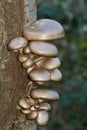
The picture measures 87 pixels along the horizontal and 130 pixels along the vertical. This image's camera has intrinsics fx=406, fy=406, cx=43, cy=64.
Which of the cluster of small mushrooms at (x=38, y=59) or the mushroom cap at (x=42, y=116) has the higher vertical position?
the cluster of small mushrooms at (x=38, y=59)

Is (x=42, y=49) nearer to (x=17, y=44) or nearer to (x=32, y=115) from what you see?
(x=17, y=44)

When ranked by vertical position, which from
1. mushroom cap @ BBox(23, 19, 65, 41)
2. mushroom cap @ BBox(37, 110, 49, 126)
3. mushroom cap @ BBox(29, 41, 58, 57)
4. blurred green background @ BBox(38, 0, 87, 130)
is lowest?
blurred green background @ BBox(38, 0, 87, 130)

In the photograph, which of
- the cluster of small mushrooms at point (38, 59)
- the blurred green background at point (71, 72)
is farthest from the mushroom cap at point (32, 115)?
the blurred green background at point (71, 72)

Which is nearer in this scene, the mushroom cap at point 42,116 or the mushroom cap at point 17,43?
the mushroom cap at point 17,43

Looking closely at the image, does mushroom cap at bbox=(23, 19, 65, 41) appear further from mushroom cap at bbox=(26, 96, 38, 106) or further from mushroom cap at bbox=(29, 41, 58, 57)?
mushroom cap at bbox=(26, 96, 38, 106)

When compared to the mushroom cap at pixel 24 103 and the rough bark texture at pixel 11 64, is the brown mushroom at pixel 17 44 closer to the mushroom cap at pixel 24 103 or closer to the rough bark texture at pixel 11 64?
the rough bark texture at pixel 11 64

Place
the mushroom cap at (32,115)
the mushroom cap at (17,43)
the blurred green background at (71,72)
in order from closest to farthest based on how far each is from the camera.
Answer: the mushroom cap at (17,43) < the mushroom cap at (32,115) < the blurred green background at (71,72)

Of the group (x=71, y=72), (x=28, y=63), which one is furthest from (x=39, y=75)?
(x=71, y=72)

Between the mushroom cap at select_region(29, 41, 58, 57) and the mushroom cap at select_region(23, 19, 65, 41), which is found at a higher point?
the mushroom cap at select_region(23, 19, 65, 41)

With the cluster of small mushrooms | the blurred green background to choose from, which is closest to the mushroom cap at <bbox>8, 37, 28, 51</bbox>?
the cluster of small mushrooms
